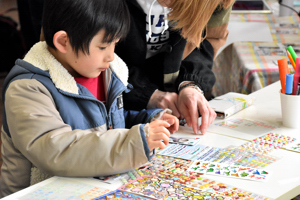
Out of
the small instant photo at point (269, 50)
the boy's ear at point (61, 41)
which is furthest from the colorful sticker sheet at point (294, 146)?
the small instant photo at point (269, 50)

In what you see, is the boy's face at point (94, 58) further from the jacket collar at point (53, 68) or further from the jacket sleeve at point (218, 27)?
the jacket sleeve at point (218, 27)

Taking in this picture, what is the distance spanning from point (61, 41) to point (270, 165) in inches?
22.3

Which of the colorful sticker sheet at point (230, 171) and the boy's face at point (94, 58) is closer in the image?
the colorful sticker sheet at point (230, 171)

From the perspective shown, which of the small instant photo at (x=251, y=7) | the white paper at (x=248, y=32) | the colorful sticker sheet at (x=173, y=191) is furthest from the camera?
the small instant photo at (x=251, y=7)

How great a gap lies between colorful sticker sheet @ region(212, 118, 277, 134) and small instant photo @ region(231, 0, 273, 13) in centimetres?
139

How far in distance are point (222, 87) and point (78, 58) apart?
1409 millimetres

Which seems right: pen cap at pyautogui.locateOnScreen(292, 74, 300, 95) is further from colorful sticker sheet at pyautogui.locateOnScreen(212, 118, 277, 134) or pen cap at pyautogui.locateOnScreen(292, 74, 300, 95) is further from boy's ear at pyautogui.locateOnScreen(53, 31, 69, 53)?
boy's ear at pyautogui.locateOnScreen(53, 31, 69, 53)

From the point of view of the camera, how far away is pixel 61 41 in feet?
3.43

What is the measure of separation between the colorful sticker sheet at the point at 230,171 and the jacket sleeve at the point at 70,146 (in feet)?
0.41

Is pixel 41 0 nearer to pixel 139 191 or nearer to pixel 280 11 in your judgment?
pixel 139 191

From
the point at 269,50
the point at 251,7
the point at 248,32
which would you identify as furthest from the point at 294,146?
the point at 251,7

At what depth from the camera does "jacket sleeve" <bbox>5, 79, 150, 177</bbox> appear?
2.97 ft

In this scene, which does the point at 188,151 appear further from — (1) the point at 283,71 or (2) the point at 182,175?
(1) the point at 283,71

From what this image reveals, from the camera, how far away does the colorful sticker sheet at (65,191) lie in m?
0.85
